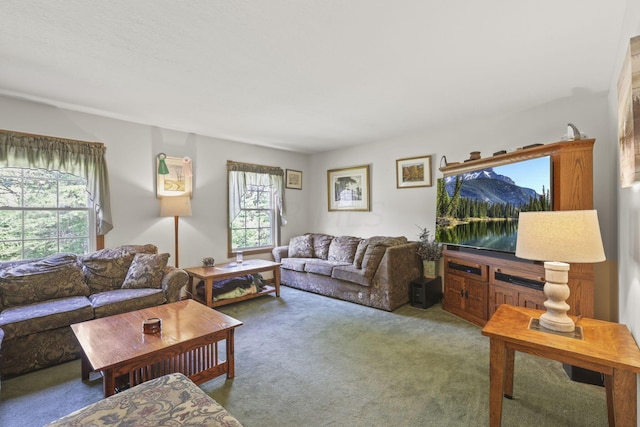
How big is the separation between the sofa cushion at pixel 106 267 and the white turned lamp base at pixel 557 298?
12.7 ft

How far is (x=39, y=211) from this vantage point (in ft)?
10.9

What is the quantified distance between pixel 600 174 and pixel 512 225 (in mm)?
995

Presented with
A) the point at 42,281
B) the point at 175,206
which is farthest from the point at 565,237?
the point at 42,281

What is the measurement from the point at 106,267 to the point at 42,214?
96cm

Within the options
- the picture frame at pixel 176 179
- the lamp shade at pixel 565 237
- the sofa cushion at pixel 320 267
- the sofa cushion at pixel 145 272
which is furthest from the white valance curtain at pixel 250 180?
the lamp shade at pixel 565 237

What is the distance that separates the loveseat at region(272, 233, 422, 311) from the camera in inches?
151

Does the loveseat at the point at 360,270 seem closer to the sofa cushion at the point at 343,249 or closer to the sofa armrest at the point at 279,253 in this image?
the sofa cushion at the point at 343,249

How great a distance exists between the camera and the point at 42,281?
2828mm

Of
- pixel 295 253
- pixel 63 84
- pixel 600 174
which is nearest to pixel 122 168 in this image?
pixel 63 84

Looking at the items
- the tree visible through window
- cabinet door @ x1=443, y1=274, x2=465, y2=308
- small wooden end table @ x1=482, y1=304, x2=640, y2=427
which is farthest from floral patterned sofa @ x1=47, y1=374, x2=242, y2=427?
the tree visible through window

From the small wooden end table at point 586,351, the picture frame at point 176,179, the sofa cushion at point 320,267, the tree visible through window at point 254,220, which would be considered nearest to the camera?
the small wooden end table at point 586,351

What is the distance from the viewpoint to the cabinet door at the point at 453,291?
354 cm

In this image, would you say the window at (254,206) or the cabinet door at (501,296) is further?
the window at (254,206)

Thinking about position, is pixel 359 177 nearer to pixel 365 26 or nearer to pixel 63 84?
pixel 365 26
